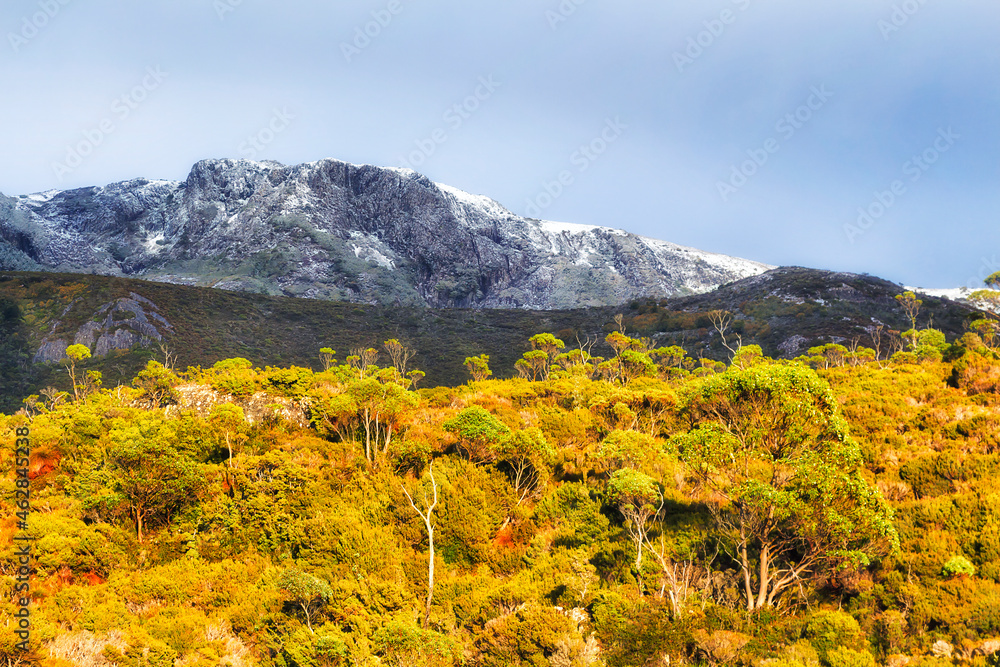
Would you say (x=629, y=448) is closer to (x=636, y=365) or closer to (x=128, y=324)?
(x=636, y=365)

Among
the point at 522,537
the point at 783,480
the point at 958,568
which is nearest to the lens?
the point at 958,568

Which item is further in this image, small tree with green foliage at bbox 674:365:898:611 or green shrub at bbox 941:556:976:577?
small tree with green foliage at bbox 674:365:898:611

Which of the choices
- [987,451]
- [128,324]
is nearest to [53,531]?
[987,451]

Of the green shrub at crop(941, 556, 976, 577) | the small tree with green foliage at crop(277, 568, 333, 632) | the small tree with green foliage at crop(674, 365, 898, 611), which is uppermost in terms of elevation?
the small tree with green foliage at crop(674, 365, 898, 611)

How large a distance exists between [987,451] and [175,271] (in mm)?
226713

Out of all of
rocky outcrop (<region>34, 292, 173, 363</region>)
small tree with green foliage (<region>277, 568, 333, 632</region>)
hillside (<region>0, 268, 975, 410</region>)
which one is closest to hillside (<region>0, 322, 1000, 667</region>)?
small tree with green foliage (<region>277, 568, 333, 632</region>)

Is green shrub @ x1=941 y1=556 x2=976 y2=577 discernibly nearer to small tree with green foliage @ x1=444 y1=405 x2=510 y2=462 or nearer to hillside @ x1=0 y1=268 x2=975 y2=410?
small tree with green foliage @ x1=444 y1=405 x2=510 y2=462

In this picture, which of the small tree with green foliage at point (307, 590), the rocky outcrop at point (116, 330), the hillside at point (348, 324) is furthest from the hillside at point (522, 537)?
the rocky outcrop at point (116, 330)

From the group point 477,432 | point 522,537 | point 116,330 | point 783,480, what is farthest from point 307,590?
point 116,330

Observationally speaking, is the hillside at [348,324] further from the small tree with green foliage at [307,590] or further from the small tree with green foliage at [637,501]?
the small tree with green foliage at [307,590]

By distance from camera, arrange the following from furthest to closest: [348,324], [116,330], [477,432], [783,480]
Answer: [348,324] < [116,330] < [477,432] < [783,480]

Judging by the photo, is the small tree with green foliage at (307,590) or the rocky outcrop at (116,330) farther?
the rocky outcrop at (116,330)

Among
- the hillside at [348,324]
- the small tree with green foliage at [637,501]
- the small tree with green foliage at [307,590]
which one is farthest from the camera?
the hillside at [348,324]

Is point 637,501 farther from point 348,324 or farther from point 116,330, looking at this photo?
point 348,324
